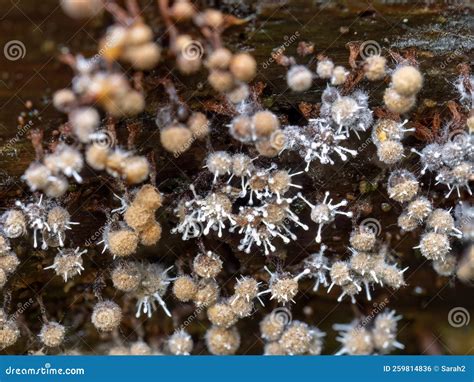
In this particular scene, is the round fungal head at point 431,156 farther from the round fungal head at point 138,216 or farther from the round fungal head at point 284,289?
the round fungal head at point 138,216

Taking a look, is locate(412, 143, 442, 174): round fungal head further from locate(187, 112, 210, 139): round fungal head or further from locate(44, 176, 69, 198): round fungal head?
locate(44, 176, 69, 198): round fungal head

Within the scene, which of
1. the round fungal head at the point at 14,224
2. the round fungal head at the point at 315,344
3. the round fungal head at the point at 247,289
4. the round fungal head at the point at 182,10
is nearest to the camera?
the round fungal head at the point at 182,10

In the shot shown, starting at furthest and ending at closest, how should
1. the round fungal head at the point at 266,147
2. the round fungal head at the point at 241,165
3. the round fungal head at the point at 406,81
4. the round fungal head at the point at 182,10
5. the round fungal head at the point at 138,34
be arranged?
1. the round fungal head at the point at 241,165
2. the round fungal head at the point at 266,147
3. the round fungal head at the point at 406,81
4. the round fungal head at the point at 182,10
5. the round fungal head at the point at 138,34

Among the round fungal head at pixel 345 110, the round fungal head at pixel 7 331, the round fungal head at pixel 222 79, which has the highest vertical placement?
the round fungal head at pixel 222 79

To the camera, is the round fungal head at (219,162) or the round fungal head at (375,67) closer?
the round fungal head at (375,67)

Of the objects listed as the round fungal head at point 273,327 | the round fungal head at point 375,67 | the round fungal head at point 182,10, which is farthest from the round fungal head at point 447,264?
the round fungal head at point 182,10

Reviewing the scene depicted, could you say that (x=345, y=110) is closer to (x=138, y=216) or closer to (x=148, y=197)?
(x=148, y=197)

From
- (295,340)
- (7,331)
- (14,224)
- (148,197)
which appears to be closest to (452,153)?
(295,340)
